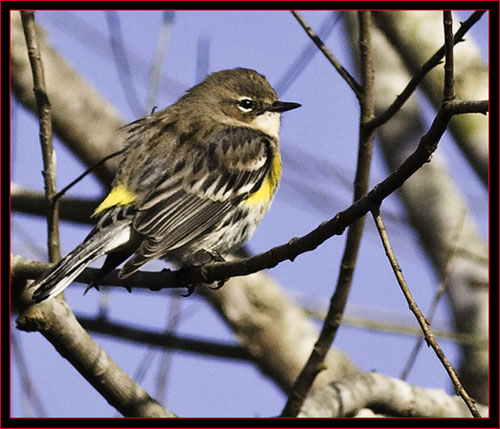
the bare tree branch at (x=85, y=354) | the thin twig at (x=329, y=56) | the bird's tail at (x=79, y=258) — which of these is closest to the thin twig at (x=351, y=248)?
the thin twig at (x=329, y=56)

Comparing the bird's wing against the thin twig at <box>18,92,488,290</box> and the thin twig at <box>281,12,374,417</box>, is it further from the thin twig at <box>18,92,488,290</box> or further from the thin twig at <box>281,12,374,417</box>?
the thin twig at <box>281,12,374,417</box>

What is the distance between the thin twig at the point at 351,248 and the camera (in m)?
5.16

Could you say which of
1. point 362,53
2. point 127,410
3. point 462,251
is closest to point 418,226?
point 462,251

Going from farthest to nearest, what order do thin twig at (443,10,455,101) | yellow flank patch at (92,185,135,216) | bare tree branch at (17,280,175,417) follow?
yellow flank patch at (92,185,135,216), bare tree branch at (17,280,175,417), thin twig at (443,10,455,101)

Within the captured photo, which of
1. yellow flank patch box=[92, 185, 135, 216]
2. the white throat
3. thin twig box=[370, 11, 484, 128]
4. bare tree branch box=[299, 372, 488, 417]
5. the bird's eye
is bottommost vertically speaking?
bare tree branch box=[299, 372, 488, 417]

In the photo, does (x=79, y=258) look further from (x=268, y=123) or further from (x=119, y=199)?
(x=268, y=123)

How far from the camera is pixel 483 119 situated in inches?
310

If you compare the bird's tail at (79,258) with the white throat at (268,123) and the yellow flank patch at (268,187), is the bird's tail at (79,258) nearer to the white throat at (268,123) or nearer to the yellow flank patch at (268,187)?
the yellow flank patch at (268,187)

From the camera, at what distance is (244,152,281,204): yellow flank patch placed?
616 centimetres

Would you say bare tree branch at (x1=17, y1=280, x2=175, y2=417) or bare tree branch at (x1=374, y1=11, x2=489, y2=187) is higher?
bare tree branch at (x1=374, y1=11, x2=489, y2=187)

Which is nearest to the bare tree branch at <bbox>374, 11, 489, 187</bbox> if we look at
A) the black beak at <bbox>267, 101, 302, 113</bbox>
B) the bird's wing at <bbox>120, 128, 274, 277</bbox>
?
the black beak at <bbox>267, 101, 302, 113</bbox>

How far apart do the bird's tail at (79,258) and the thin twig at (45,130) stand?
0.21 m

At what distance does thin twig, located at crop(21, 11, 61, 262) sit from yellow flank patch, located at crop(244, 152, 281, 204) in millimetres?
1408

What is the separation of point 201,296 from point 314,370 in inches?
122
